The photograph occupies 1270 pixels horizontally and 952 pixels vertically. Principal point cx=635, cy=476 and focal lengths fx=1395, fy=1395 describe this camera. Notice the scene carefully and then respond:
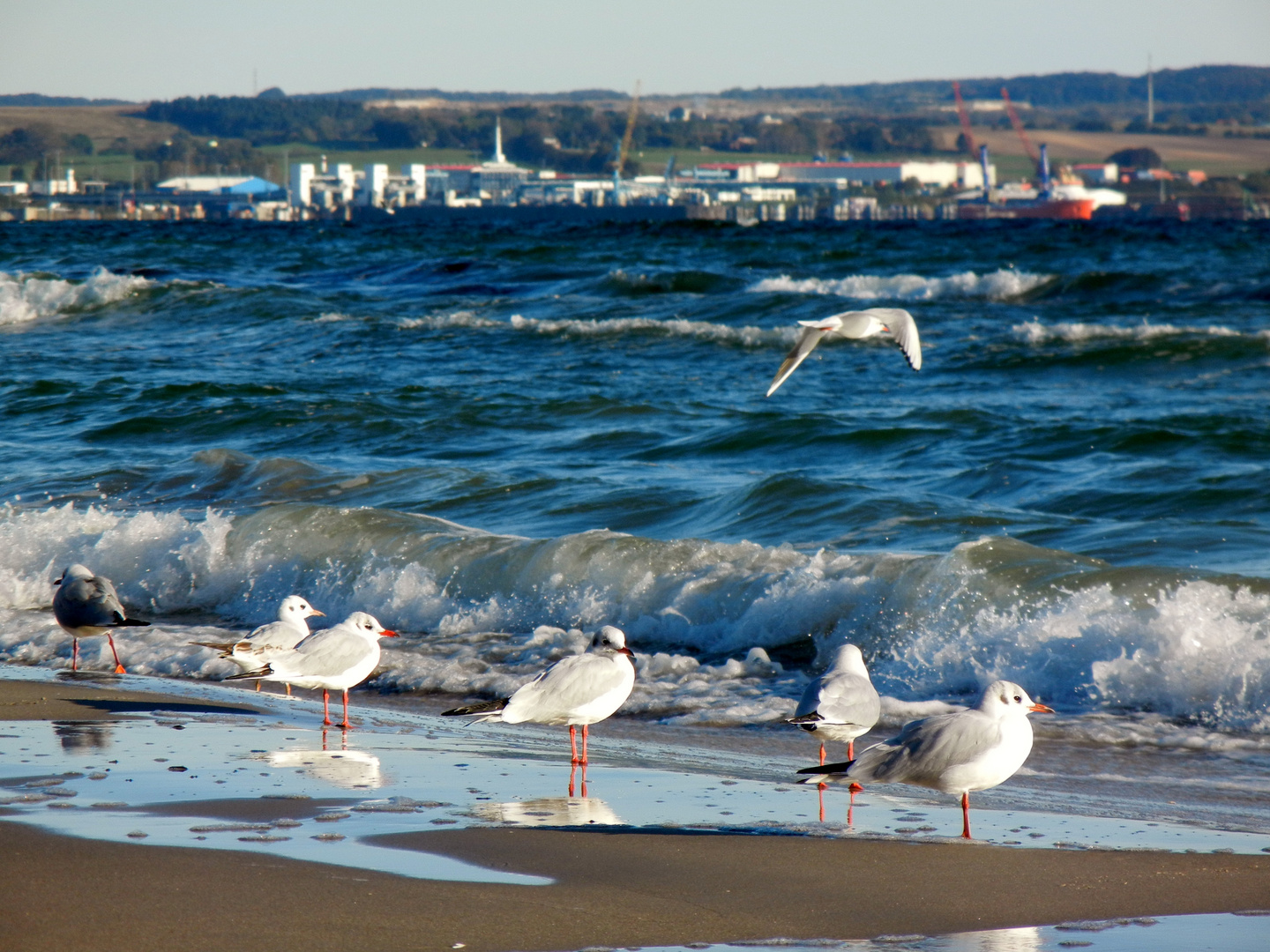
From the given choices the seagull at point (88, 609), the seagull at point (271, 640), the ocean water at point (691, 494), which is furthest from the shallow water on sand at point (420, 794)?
the seagull at point (88, 609)

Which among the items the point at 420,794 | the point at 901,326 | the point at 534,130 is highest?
the point at 534,130

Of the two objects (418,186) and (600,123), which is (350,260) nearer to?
(418,186)

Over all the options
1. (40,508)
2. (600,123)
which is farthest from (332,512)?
(600,123)

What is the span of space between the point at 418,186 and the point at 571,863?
109 m

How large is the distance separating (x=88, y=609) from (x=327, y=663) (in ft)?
5.38

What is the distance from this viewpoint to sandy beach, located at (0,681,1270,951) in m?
2.88

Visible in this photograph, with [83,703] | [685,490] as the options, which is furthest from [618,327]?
[83,703]

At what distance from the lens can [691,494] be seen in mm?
8883

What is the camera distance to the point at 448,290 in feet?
78.8

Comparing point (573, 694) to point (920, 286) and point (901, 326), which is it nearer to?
point (901, 326)

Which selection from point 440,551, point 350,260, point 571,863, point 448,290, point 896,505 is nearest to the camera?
point 571,863

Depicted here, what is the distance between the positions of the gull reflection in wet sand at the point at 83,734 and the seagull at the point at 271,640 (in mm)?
560

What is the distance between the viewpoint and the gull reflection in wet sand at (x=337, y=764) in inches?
165

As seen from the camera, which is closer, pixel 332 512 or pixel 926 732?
pixel 926 732
